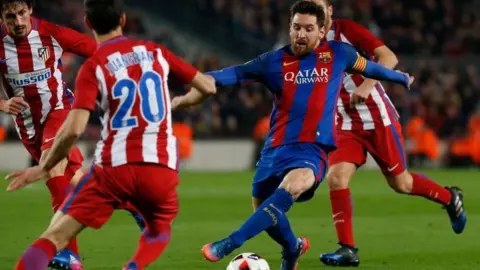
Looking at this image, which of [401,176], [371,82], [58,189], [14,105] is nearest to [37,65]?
[14,105]

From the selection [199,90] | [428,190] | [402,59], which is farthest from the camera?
[402,59]

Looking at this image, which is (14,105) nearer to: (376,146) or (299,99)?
(299,99)

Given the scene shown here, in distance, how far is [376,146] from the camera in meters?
8.69

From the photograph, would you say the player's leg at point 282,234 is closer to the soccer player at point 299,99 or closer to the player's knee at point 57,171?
the soccer player at point 299,99

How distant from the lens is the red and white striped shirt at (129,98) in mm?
5777

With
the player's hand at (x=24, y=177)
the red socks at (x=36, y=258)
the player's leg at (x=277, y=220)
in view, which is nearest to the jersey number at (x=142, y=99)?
the player's hand at (x=24, y=177)

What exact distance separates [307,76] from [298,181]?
739mm

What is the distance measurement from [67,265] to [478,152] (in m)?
15.7

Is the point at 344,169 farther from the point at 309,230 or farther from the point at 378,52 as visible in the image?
the point at 309,230

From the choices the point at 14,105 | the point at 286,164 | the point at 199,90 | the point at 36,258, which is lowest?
the point at 286,164

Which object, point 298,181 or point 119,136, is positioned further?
point 298,181

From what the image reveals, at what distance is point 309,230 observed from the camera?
34.8ft

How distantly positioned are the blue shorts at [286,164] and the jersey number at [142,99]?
1.50 m

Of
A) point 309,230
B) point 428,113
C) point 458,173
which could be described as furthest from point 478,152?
point 309,230
